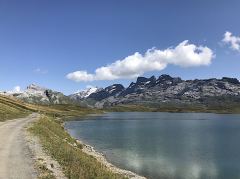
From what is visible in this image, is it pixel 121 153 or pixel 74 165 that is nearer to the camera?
pixel 74 165

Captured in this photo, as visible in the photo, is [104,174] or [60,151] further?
[60,151]

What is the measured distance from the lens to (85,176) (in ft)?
97.3

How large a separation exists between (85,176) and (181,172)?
2837 cm

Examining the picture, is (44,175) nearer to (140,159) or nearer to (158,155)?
(140,159)

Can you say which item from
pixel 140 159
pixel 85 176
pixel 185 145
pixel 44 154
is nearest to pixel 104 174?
pixel 85 176

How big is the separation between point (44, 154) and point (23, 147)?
20.1 feet

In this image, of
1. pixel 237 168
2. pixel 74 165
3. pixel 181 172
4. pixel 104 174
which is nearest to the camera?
pixel 104 174

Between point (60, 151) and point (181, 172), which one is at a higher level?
point (60, 151)

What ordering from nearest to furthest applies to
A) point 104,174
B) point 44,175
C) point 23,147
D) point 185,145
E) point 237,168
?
point 44,175 → point 104,174 → point 23,147 → point 237,168 → point 185,145

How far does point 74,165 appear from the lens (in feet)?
111

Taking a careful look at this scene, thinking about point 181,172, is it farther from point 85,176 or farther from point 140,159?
point 85,176

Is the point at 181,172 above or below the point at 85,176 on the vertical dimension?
below

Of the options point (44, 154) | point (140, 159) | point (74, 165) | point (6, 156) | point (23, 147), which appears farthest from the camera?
point (140, 159)

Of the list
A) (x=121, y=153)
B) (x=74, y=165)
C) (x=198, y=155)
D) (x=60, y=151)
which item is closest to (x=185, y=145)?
(x=198, y=155)
